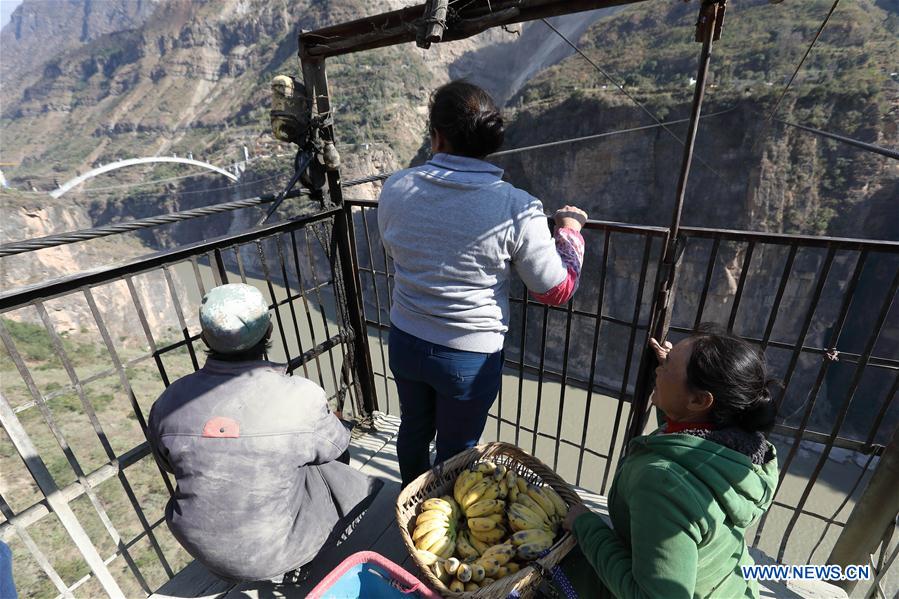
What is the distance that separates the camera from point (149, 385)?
21.2 m

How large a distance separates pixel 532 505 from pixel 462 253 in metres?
1.07

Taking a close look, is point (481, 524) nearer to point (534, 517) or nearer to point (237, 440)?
point (534, 517)

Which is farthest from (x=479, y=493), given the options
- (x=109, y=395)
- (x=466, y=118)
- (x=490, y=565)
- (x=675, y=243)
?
(x=109, y=395)

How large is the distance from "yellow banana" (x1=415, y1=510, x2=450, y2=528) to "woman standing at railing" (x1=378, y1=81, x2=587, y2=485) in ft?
1.16

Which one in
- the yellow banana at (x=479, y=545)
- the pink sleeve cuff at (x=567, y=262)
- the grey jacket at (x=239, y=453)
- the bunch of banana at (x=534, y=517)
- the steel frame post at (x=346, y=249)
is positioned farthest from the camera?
the steel frame post at (x=346, y=249)

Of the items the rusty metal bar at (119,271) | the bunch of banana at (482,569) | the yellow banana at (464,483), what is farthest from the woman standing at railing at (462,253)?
the rusty metal bar at (119,271)

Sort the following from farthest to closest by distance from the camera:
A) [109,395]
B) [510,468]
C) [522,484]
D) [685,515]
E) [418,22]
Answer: [109,395], [510,468], [522,484], [418,22], [685,515]

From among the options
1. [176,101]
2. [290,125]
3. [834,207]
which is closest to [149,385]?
[290,125]

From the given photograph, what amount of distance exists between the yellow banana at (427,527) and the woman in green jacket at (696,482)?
1.87ft

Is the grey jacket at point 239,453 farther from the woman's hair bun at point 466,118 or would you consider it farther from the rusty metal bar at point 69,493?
the woman's hair bun at point 466,118

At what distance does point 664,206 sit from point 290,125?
19.8m

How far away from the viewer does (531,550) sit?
1.52 meters

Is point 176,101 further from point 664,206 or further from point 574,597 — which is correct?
point 574,597

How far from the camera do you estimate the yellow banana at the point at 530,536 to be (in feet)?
5.14
